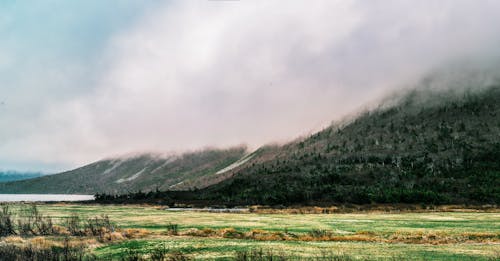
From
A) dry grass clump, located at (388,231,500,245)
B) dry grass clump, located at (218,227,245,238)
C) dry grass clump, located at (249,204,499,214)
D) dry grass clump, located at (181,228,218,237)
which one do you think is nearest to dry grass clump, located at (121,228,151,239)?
dry grass clump, located at (181,228,218,237)

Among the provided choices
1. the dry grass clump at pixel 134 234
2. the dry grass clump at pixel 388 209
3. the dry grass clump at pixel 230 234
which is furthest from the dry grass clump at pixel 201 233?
the dry grass clump at pixel 388 209

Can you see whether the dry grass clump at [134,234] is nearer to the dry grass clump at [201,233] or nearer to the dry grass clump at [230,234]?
the dry grass clump at [201,233]

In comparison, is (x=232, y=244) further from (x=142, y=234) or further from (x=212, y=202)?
(x=212, y=202)

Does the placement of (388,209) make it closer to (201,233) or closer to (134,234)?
(201,233)

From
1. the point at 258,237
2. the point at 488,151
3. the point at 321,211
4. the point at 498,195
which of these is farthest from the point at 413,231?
the point at 488,151

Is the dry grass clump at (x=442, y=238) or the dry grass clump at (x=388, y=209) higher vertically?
the dry grass clump at (x=388, y=209)

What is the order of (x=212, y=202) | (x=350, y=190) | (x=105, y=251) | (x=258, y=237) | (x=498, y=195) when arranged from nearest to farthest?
(x=105, y=251) < (x=258, y=237) < (x=498, y=195) < (x=350, y=190) < (x=212, y=202)

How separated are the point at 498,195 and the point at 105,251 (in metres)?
132

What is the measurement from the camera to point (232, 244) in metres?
54.6

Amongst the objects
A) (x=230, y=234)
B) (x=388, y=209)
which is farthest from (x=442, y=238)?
(x=388, y=209)

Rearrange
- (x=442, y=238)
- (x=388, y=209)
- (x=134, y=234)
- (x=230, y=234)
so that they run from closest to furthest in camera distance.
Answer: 1. (x=442, y=238)
2. (x=230, y=234)
3. (x=134, y=234)
4. (x=388, y=209)

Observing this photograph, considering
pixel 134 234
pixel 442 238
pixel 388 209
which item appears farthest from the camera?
pixel 388 209

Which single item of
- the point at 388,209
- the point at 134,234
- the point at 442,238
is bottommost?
the point at 442,238

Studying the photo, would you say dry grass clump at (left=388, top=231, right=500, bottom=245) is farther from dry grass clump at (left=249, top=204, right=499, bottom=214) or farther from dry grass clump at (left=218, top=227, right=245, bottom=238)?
dry grass clump at (left=249, top=204, right=499, bottom=214)
